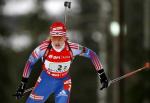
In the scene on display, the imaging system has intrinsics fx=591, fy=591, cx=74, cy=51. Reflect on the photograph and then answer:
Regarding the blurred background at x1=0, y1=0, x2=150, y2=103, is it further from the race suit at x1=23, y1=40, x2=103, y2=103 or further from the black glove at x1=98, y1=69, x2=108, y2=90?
the black glove at x1=98, y1=69, x2=108, y2=90

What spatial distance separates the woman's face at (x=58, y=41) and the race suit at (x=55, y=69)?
22mm

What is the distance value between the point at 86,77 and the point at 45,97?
14225mm

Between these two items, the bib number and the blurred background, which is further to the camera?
the blurred background

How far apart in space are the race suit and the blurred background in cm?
2

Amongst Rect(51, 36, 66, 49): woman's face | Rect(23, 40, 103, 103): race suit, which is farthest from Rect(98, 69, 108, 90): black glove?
Rect(51, 36, 66, 49): woman's face

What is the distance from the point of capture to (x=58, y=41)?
137cm

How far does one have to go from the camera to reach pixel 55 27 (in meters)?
1.34

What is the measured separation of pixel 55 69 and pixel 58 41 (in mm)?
71

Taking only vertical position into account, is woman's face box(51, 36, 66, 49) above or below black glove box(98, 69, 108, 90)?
above

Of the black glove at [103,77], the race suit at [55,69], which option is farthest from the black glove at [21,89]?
the black glove at [103,77]

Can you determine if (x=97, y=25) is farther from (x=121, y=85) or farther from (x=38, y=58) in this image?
(x=38, y=58)

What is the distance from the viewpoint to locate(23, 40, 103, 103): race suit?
139cm

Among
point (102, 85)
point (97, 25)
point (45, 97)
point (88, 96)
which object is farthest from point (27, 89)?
point (97, 25)

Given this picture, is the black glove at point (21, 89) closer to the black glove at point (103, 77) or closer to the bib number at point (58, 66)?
the bib number at point (58, 66)
